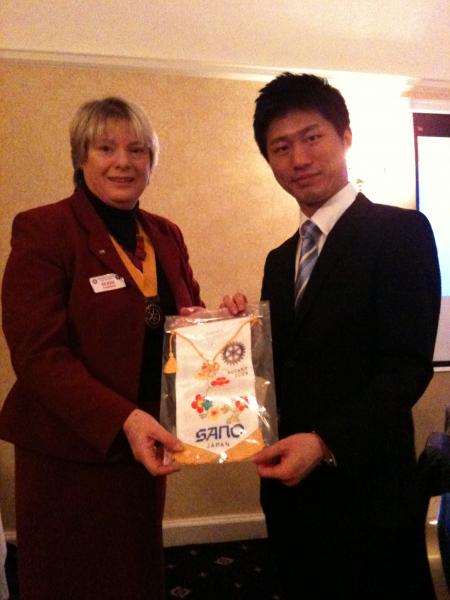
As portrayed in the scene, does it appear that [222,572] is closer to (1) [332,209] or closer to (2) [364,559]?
(2) [364,559]

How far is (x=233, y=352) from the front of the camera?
1175 mm

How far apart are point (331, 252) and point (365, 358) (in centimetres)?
25

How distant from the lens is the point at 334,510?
116 centimetres

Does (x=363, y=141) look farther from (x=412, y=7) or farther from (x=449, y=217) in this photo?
(x=412, y=7)

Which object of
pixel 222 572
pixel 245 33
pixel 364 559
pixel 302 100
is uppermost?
pixel 245 33

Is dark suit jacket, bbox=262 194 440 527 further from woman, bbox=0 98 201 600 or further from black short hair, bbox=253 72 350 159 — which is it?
woman, bbox=0 98 201 600

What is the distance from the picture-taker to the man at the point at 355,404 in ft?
3.43

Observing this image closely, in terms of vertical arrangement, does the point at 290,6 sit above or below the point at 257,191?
above

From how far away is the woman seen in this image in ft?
4.33

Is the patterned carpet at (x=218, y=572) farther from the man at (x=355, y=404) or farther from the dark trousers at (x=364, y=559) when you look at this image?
the dark trousers at (x=364, y=559)

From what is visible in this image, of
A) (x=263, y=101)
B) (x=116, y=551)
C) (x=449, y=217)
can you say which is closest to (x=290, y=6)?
(x=449, y=217)

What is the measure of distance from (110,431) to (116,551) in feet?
1.41

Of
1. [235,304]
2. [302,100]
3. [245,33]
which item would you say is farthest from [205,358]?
[245,33]

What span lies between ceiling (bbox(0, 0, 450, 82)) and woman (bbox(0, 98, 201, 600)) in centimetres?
170
